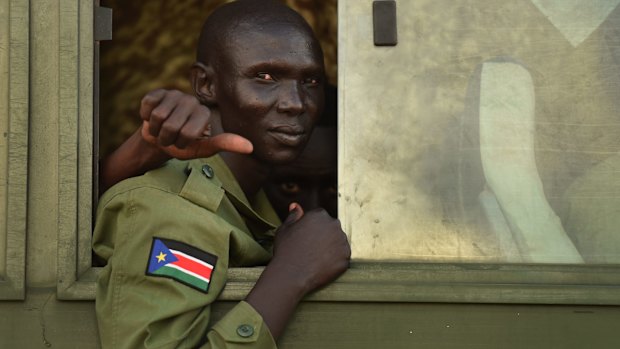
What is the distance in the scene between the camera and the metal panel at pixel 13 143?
2477 millimetres

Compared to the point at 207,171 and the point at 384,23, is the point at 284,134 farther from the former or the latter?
the point at 384,23

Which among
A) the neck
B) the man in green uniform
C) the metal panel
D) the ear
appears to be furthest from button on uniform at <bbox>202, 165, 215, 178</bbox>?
the metal panel

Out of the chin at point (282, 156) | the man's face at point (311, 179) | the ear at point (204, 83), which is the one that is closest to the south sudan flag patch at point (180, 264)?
the chin at point (282, 156)

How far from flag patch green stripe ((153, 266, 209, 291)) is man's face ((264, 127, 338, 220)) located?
72 centimetres

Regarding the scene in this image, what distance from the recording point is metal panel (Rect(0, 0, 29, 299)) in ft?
8.13

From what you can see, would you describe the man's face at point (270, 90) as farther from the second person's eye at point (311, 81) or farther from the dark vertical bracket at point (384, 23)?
the dark vertical bracket at point (384, 23)

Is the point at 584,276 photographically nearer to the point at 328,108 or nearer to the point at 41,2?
the point at 328,108

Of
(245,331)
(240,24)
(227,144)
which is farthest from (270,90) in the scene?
(245,331)

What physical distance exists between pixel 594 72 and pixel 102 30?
1001mm

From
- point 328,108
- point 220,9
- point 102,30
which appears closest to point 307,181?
point 328,108

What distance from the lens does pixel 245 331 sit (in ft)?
7.64

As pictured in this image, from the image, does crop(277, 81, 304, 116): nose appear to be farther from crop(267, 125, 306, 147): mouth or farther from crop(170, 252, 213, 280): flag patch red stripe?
crop(170, 252, 213, 280): flag patch red stripe

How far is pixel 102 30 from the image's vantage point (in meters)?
2.57

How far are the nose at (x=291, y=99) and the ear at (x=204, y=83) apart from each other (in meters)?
0.18
